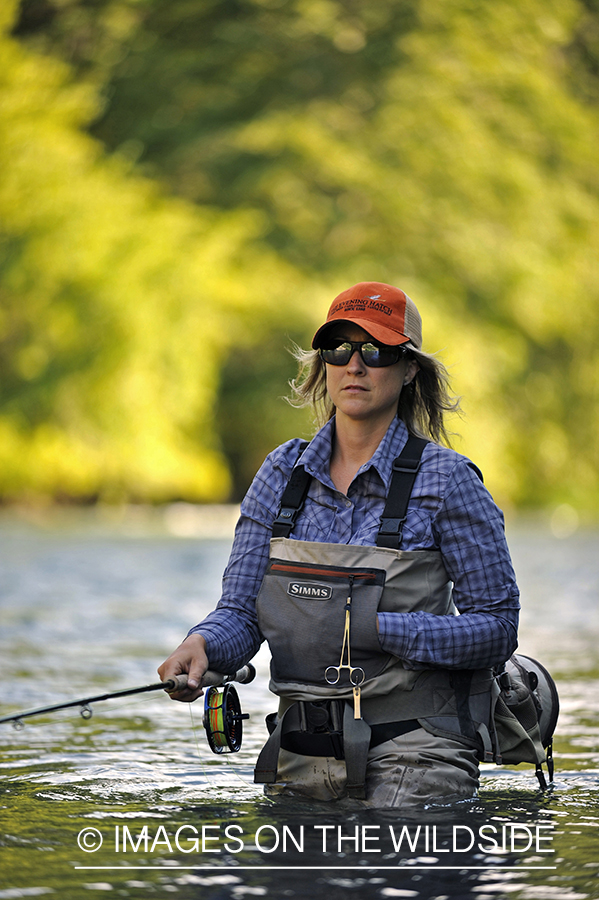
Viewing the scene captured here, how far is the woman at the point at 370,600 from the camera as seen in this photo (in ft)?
11.6

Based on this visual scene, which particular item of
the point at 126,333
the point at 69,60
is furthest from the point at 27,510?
the point at 69,60

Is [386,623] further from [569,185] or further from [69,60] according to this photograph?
[69,60]

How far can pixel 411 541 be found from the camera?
360 centimetres

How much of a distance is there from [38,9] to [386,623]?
90.3 ft

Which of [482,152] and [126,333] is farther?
[482,152]

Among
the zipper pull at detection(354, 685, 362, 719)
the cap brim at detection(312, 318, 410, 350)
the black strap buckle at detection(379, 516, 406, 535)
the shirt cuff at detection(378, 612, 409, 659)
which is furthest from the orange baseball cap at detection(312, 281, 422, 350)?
the zipper pull at detection(354, 685, 362, 719)

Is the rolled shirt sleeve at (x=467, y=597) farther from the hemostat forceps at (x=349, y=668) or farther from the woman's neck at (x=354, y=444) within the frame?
the woman's neck at (x=354, y=444)

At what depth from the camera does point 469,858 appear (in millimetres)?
3303

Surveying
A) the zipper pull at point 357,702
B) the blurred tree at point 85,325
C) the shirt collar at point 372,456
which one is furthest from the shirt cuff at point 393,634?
the blurred tree at point 85,325

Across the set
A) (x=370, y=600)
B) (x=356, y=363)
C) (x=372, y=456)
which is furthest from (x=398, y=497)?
(x=356, y=363)

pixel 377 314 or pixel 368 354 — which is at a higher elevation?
pixel 377 314

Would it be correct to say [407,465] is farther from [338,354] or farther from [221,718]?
[221,718]

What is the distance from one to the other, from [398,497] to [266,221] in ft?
78.7

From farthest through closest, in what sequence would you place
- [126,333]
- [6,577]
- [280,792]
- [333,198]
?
1. [333,198]
2. [126,333]
3. [6,577]
4. [280,792]
